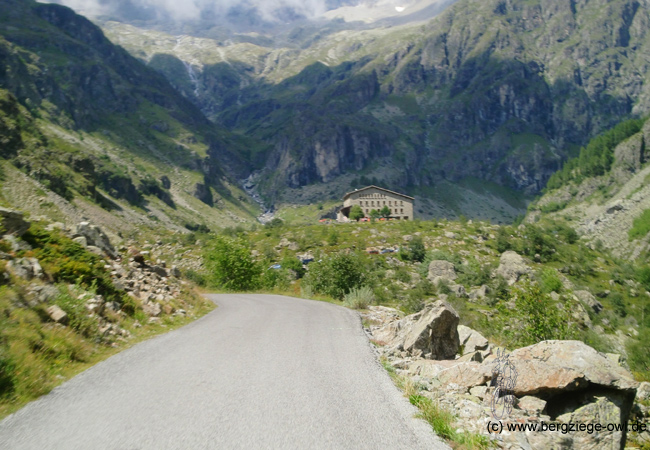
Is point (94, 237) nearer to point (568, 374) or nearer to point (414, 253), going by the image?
point (568, 374)

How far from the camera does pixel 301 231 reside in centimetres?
10531

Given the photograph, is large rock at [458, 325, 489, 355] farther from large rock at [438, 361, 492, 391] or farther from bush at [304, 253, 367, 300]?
bush at [304, 253, 367, 300]

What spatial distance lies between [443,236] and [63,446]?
9745cm

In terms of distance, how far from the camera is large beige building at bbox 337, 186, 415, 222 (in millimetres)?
170125

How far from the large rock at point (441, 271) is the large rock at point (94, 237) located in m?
60.5

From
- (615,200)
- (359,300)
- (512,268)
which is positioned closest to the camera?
(359,300)

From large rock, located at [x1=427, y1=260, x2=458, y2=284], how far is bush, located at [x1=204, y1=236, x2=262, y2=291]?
38667mm

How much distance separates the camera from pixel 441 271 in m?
72.0

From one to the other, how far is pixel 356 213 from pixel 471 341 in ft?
479

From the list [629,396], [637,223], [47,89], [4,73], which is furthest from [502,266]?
[47,89]

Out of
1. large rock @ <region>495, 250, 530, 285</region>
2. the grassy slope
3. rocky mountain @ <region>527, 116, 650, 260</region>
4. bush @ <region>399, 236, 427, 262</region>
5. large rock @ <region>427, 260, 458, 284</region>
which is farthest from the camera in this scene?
rocky mountain @ <region>527, 116, 650, 260</region>

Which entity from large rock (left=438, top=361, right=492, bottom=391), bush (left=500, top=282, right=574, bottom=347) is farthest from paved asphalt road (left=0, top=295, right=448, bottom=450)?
bush (left=500, top=282, right=574, bottom=347)

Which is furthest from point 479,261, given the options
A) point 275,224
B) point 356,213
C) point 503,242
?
point 275,224

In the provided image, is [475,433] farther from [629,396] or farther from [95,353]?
[95,353]
